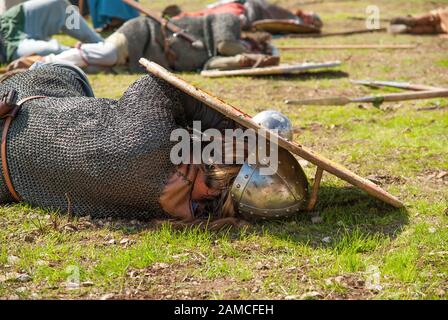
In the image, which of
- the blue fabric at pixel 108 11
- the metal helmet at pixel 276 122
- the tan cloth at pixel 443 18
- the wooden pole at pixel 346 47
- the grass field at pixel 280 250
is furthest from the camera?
the tan cloth at pixel 443 18

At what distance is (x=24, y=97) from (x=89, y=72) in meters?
4.00

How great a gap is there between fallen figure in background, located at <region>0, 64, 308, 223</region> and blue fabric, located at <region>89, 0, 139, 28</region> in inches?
266

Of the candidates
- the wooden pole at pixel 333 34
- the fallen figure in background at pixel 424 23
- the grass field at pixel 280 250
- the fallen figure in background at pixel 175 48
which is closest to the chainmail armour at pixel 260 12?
the wooden pole at pixel 333 34

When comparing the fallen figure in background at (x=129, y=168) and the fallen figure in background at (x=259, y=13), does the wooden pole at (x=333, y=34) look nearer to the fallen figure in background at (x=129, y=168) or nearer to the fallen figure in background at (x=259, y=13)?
the fallen figure in background at (x=259, y=13)

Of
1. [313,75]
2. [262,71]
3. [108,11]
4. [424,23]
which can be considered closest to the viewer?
[262,71]

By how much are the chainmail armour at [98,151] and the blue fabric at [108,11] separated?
6795 mm

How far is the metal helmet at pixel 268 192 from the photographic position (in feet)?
12.0

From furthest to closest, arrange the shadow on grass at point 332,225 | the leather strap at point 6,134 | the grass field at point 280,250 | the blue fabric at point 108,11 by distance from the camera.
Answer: the blue fabric at point 108,11 → the leather strap at point 6,134 → the shadow on grass at point 332,225 → the grass field at point 280,250

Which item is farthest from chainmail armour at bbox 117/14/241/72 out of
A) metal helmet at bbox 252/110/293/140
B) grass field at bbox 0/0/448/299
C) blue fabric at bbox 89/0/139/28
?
metal helmet at bbox 252/110/293/140

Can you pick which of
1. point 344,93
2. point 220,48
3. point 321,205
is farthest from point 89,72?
point 321,205

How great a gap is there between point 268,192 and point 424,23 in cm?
818

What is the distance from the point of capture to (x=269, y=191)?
365 cm

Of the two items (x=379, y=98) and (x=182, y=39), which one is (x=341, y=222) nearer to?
(x=379, y=98)

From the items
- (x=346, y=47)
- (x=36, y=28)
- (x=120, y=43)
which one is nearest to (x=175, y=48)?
(x=120, y=43)
